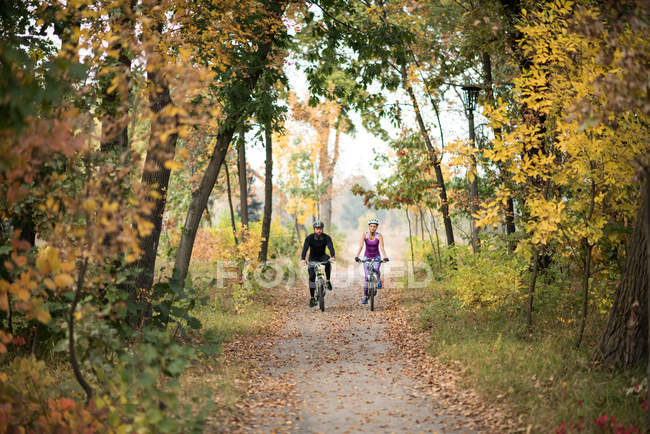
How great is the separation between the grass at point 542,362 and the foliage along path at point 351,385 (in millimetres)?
310

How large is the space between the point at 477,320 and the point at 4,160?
827 cm

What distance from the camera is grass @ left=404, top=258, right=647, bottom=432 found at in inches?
221

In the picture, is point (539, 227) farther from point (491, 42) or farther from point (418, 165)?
point (418, 165)

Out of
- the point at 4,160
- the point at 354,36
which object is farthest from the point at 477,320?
the point at 4,160

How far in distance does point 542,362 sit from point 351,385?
2402mm

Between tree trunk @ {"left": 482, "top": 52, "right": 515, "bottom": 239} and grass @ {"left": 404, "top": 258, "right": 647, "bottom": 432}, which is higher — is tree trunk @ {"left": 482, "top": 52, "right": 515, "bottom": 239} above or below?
above

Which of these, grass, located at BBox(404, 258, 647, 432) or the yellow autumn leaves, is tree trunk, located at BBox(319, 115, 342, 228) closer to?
grass, located at BBox(404, 258, 647, 432)

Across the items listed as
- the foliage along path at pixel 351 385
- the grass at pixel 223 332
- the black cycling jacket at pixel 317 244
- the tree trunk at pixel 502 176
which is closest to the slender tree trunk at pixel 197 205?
the grass at pixel 223 332

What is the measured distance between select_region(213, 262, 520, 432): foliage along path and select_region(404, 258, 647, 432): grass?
0.31 metres

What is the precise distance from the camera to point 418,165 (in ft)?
54.6

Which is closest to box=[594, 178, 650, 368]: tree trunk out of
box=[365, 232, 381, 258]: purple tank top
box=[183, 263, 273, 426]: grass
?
box=[183, 263, 273, 426]: grass

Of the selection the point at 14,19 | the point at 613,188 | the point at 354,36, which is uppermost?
the point at 354,36

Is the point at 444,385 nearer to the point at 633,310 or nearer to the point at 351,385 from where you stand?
the point at 351,385

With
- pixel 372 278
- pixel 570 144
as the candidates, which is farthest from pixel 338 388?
pixel 372 278
